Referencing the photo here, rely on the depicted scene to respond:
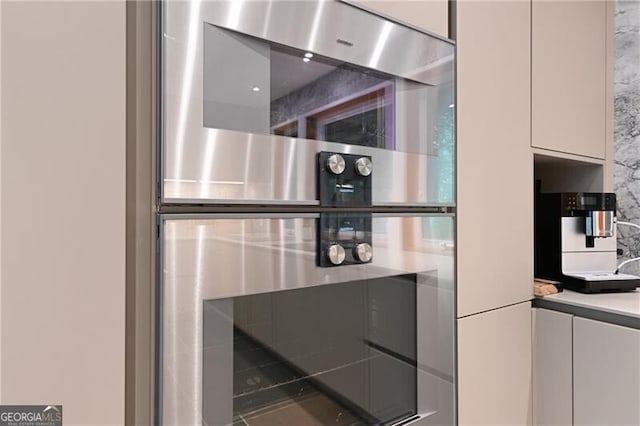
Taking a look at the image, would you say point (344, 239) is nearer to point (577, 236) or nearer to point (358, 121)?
point (358, 121)

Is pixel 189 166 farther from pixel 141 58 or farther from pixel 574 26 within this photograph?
pixel 574 26

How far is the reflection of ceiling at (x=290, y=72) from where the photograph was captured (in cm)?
73

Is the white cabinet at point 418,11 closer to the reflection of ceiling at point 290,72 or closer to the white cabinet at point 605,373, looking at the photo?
the reflection of ceiling at point 290,72

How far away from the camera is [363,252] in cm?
81

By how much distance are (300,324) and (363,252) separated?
189mm

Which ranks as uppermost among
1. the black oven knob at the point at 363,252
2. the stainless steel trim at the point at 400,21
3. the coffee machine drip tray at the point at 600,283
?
the stainless steel trim at the point at 400,21

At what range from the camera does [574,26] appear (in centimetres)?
132

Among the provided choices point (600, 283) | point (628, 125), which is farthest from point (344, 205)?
point (628, 125)

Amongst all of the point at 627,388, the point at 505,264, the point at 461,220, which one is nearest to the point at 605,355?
the point at 627,388

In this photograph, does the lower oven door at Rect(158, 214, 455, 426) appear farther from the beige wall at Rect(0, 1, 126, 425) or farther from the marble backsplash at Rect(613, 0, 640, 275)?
the marble backsplash at Rect(613, 0, 640, 275)

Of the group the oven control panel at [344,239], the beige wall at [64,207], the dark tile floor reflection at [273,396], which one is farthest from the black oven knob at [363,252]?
the beige wall at [64,207]

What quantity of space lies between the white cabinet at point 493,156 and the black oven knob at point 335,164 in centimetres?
37

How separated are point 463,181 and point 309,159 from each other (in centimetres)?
45

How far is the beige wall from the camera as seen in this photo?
50 cm
